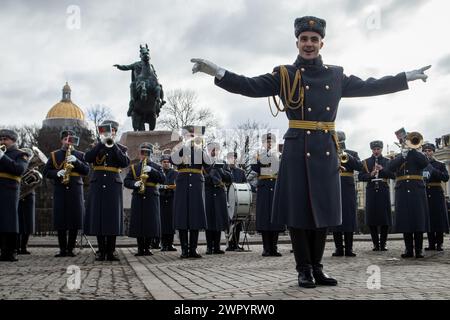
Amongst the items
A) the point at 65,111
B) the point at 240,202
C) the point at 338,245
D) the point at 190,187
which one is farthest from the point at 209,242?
the point at 65,111

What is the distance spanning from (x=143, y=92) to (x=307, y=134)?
19.2 meters

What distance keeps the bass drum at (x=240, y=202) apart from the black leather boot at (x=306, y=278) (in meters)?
7.46

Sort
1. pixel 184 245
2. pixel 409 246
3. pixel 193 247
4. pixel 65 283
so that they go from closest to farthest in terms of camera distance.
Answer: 1. pixel 65 283
2. pixel 409 246
3. pixel 193 247
4. pixel 184 245

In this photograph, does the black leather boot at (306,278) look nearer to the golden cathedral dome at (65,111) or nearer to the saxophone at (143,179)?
the saxophone at (143,179)

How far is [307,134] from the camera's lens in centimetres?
600

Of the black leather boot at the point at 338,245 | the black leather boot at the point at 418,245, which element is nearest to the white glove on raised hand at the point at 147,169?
the black leather boot at the point at 338,245

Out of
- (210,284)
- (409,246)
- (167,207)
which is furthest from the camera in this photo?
(167,207)

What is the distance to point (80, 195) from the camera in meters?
12.3

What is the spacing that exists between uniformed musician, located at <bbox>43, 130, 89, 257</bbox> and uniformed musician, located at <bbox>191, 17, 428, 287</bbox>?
6.64 metres

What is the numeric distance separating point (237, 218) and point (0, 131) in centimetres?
523

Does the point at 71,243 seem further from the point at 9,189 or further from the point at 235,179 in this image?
the point at 235,179

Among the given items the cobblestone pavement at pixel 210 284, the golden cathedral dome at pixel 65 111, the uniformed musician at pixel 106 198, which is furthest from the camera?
the golden cathedral dome at pixel 65 111

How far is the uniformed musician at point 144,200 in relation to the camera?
40.5ft
